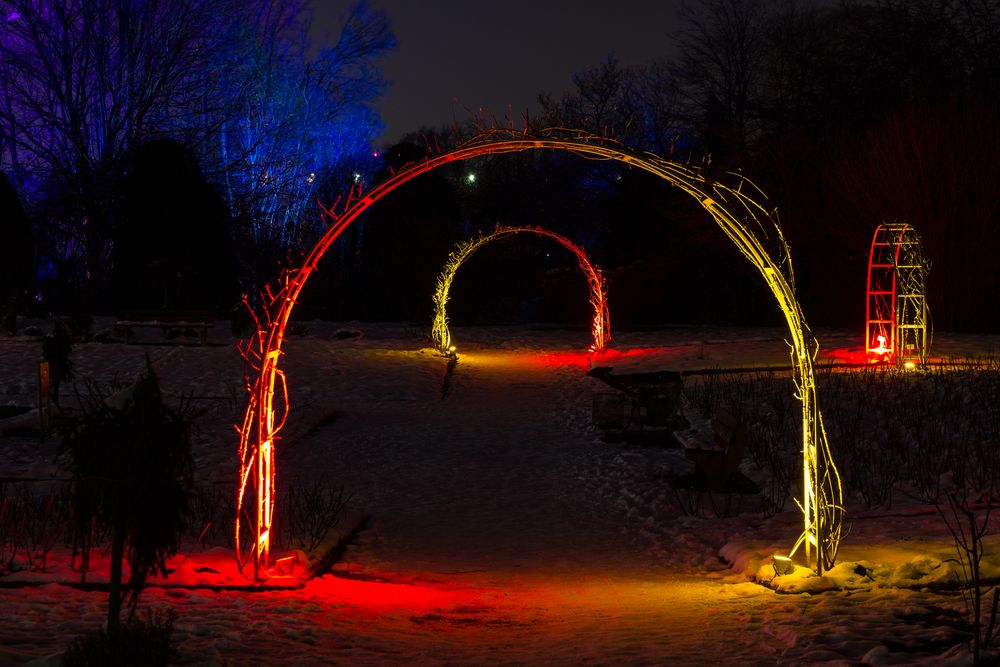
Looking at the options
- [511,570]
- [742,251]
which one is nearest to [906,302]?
[742,251]

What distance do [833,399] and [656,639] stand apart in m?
8.07

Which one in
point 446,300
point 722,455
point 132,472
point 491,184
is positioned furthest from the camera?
point 491,184

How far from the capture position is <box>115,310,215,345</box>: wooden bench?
2020cm

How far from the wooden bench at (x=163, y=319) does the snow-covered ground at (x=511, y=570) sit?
16.9 ft

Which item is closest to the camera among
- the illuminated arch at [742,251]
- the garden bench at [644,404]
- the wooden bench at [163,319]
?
the illuminated arch at [742,251]

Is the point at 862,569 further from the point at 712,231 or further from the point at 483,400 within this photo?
the point at 712,231

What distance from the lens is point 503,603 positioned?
613 cm

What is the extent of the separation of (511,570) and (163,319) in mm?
15057

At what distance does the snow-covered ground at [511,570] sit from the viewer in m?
4.87

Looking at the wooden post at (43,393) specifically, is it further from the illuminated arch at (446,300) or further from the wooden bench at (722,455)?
the illuminated arch at (446,300)

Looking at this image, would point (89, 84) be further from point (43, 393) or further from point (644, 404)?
point (644, 404)

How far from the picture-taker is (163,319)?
67.3ft

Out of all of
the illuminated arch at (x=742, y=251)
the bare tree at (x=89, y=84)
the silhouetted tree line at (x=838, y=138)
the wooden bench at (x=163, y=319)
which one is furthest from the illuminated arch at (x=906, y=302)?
the bare tree at (x=89, y=84)

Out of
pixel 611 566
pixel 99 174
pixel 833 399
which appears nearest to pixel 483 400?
pixel 833 399
